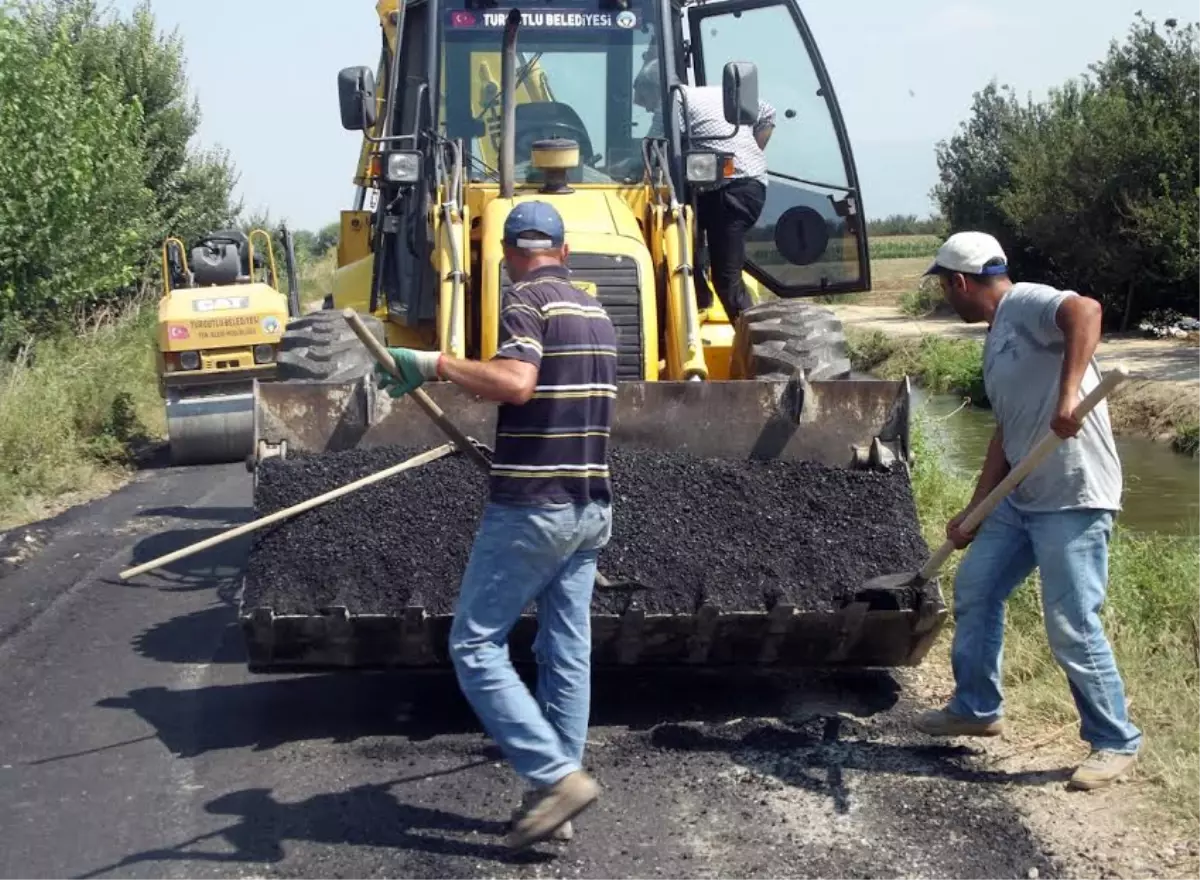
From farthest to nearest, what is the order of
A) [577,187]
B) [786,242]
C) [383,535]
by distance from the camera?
[786,242] < [577,187] < [383,535]

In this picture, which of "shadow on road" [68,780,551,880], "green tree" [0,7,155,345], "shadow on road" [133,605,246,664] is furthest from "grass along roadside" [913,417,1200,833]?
"green tree" [0,7,155,345]

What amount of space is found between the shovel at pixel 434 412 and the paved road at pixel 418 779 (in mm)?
572

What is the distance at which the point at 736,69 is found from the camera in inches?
283

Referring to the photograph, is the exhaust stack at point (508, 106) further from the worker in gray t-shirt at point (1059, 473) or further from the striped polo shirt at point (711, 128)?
the worker in gray t-shirt at point (1059, 473)

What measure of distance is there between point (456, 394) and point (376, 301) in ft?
8.63

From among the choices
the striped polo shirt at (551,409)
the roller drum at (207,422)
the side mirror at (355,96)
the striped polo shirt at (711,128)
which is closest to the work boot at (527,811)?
the striped polo shirt at (551,409)

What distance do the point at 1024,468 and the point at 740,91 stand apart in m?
2.96

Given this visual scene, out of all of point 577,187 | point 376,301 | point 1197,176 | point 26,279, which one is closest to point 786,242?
point 577,187

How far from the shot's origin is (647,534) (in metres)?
5.87

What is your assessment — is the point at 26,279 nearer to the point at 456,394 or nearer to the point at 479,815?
the point at 456,394

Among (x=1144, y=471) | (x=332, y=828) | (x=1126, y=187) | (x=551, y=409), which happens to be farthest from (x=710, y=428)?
(x=1126, y=187)

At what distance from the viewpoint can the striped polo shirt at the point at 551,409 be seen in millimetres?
4633

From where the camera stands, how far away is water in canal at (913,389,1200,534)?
12828 millimetres

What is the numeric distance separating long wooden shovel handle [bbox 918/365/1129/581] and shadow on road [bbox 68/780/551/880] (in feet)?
5.92
